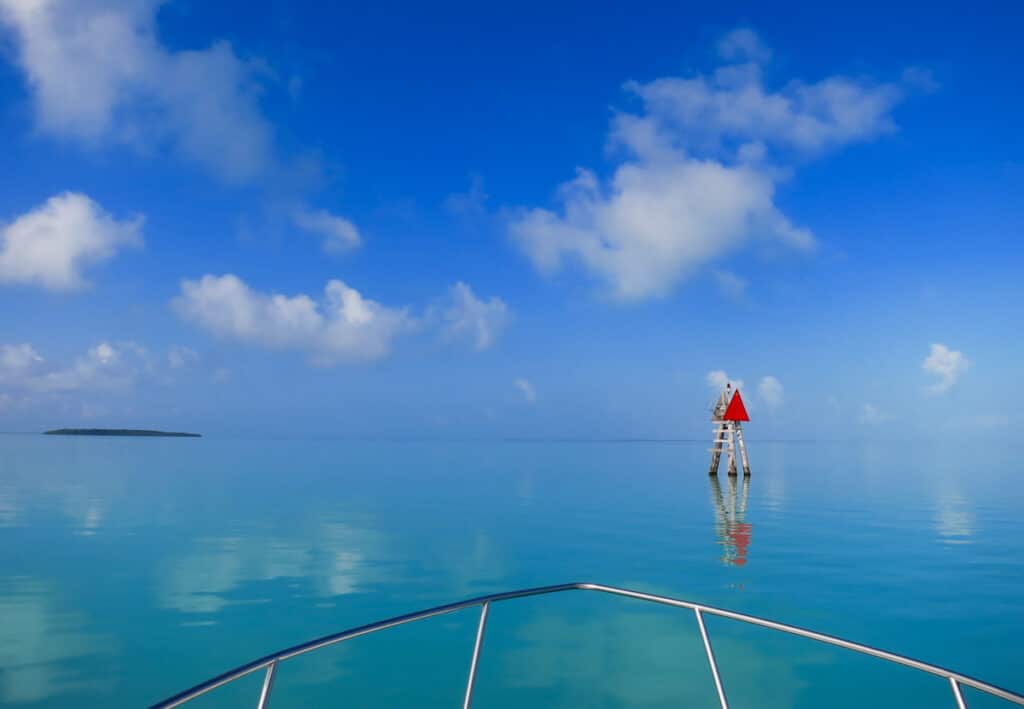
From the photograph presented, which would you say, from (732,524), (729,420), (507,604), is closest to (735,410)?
(729,420)

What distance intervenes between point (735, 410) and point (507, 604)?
82.7 feet

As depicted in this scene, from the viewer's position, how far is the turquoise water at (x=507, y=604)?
10.2 m

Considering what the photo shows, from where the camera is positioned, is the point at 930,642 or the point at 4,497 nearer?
the point at 930,642

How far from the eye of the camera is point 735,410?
123 ft

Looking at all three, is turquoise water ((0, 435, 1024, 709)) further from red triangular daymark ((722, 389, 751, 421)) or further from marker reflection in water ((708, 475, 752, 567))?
red triangular daymark ((722, 389, 751, 421))

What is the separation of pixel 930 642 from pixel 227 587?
14.2 metres

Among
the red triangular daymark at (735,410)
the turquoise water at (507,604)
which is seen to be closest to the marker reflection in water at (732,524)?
the turquoise water at (507,604)

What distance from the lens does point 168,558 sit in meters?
19.5

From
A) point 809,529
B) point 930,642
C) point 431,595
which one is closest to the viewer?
point 930,642

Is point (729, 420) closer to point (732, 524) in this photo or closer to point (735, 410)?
point (735, 410)

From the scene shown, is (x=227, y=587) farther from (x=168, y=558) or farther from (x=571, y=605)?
(x=571, y=605)

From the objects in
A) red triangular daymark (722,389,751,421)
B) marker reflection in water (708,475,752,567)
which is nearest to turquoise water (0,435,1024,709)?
marker reflection in water (708,475,752,567)

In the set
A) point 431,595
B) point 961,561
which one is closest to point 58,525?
point 431,595

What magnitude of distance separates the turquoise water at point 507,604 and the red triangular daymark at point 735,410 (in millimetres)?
5283
